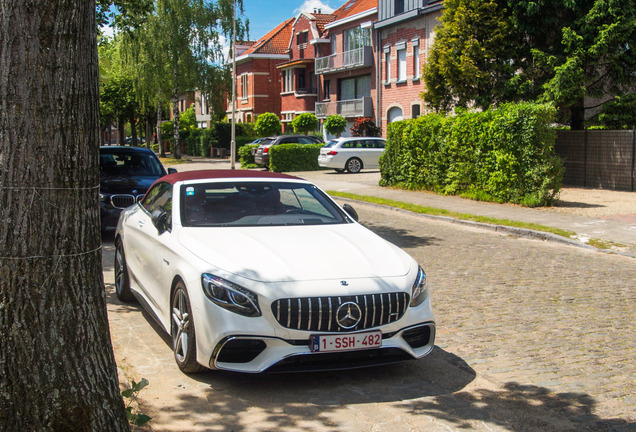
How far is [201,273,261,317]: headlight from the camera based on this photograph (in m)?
4.78

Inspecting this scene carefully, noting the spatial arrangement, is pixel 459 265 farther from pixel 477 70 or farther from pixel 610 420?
pixel 477 70

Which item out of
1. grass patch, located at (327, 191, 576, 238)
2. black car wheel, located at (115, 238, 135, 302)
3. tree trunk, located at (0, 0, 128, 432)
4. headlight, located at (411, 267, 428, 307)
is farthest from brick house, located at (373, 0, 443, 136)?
tree trunk, located at (0, 0, 128, 432)

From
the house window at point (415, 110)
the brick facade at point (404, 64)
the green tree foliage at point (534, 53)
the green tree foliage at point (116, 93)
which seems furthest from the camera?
the green tree foliage at point (116, 93)

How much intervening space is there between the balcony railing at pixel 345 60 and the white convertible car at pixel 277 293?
1572 inches

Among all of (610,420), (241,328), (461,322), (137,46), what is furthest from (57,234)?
(137,46)

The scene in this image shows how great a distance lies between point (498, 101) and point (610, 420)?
794 inches

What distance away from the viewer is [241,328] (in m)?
4.73

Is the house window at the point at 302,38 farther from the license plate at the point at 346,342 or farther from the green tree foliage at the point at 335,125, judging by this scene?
the license plate at the point at 346,342

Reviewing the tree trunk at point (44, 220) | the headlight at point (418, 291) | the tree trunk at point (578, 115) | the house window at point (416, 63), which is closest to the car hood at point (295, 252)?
the headlight at point (418, 291)

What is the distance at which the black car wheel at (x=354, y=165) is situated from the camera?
104 ft

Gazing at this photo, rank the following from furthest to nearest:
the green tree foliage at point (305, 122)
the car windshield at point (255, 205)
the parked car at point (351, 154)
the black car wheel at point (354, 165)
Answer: the green tree foliage at point (305, 122), the black car wheel at point (354, 165), the parked car at point (351, 154), the car windshield at point (255, 205)

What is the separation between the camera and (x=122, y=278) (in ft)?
24.6

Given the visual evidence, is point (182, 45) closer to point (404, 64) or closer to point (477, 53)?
point (404, 64)

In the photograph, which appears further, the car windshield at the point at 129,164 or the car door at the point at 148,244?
the car windshield at the point at 129,164
